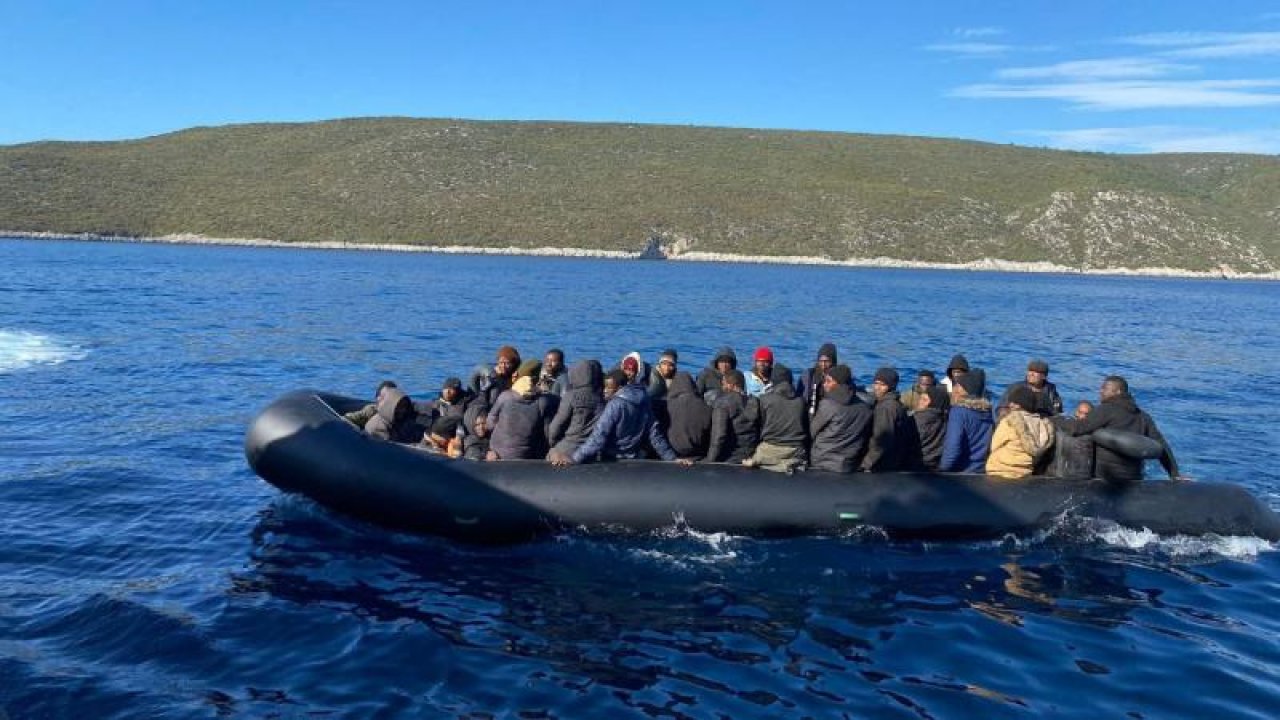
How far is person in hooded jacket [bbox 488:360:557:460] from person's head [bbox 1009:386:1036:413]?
5.47m

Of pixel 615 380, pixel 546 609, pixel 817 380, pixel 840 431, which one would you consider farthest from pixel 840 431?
pixel 546 609

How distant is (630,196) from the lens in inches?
4624

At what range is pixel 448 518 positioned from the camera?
33.7 feet

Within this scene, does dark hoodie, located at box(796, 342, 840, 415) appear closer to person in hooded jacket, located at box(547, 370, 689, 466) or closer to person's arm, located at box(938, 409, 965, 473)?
person's arm, located at box(938, 409, 965, 473)

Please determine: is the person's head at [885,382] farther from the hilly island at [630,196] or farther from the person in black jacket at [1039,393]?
the hilly island at [630,196]

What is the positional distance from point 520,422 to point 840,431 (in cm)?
366

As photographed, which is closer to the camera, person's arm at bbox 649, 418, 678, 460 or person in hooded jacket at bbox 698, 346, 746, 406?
person's arm at bbox 649, 418, 678, 460

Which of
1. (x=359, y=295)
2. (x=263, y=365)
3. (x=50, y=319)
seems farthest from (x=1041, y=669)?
(x=359, y=295)

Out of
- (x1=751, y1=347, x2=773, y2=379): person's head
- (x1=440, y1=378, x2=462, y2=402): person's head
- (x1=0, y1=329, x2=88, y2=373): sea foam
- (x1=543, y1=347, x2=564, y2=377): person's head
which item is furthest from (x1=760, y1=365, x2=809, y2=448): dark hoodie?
(x1=0, y1=329, x2=88, y2=373): sea foam

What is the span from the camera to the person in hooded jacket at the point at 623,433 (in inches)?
418

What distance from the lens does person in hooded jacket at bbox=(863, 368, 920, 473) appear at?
1081 cm

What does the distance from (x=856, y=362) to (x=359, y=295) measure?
1120 inches

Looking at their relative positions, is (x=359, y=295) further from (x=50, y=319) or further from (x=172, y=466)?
(x=172, y=466)

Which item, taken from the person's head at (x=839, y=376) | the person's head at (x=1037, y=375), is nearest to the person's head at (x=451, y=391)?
the person's head at (x=839, y=376)
